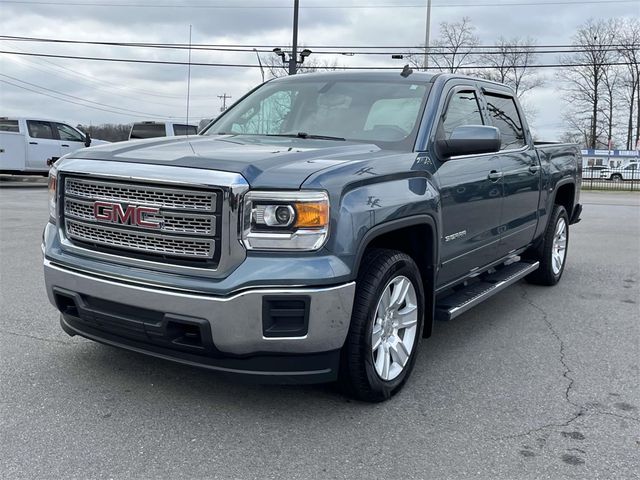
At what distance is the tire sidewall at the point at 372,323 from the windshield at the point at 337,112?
32.3 inches

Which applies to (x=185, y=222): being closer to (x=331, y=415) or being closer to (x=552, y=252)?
(x=331, y=415)

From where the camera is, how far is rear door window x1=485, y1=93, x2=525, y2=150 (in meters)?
5.32

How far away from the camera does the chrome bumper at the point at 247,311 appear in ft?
9.62

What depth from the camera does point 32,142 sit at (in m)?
19.5

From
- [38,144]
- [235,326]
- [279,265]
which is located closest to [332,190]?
[279,265]

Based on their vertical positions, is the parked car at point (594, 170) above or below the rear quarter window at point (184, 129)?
below

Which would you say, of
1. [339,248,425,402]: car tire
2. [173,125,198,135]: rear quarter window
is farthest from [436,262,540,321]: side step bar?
[173,125,198,135]: rear quarter window

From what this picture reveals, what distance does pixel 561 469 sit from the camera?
292 centimetres

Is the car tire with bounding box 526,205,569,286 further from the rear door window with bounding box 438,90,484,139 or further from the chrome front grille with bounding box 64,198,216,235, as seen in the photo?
the chrome front grille with bounding box 64,198,216,235

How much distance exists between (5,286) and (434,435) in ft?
15.1

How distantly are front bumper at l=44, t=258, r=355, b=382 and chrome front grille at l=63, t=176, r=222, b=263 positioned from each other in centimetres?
20

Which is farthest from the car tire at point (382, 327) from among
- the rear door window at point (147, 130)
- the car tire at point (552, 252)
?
the rear door window at point (147, 130)

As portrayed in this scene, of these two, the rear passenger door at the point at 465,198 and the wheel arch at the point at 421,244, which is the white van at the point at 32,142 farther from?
the wheel arch at the point at 421,244

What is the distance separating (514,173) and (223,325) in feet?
10.5
